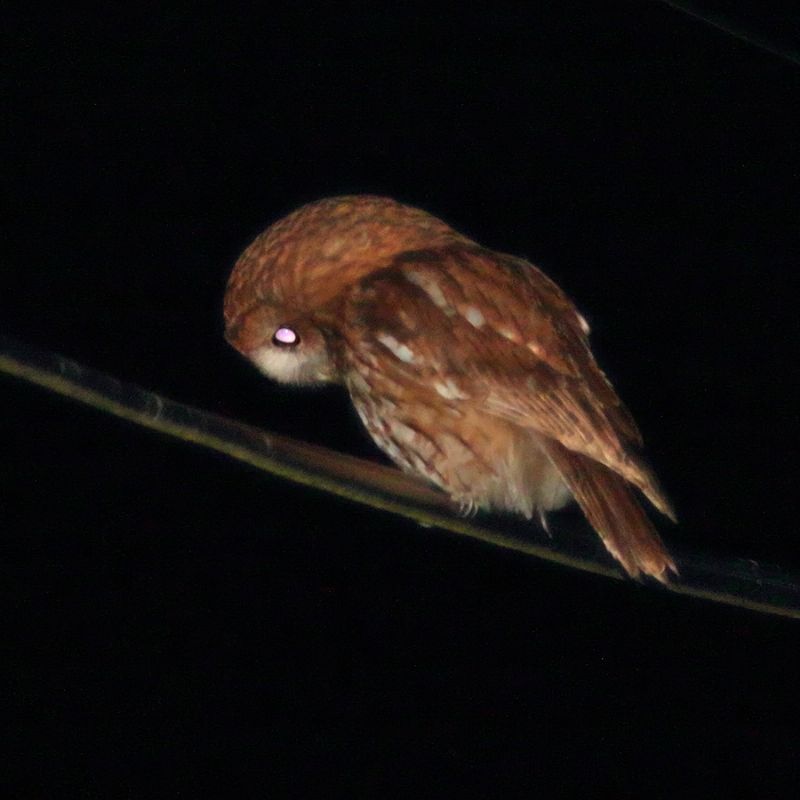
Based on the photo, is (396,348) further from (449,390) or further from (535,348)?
(535,348)

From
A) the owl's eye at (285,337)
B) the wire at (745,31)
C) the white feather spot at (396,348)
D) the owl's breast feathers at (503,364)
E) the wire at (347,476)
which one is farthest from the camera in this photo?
the owl's eye at (285,337)

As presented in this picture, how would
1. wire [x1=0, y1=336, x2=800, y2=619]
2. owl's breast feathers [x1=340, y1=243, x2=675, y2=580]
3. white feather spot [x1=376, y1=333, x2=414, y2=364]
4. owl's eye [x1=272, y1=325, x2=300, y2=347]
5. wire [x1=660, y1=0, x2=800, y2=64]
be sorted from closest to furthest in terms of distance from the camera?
wire [x1=0, y1=336, x2=800, y2=619] < wire [x1=660, y1=0, x2=800, y2=64] < owl's breast feathers [x1=340, y1=243, x2=675, y2=580] < white feather spot [x1=376, y1=333, x2=414, y2=364] < owl's eye [x1=272, y1=325, x2=300, y2=347]

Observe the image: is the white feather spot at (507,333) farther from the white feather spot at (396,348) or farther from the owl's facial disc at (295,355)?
the owl's facial disc at (295,355)

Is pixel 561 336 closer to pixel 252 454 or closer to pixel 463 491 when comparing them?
pixel 463 491

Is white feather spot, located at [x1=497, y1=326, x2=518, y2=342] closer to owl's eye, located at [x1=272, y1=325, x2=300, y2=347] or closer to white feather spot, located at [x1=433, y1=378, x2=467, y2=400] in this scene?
white feather spot, located at [x1=433, y1=378, x2=467, y2=400]

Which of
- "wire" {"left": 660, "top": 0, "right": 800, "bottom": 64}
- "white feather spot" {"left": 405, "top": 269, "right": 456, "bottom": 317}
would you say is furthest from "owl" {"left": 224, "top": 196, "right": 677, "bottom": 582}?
"wire" {"left": 660, "top": 0, "right": 800, "bottom": 64}

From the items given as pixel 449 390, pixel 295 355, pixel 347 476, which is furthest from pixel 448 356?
pixel 347 476

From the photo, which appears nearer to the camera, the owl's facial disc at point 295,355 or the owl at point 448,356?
the owl at point 448,356

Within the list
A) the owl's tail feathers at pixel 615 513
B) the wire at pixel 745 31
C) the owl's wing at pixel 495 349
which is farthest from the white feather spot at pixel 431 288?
the wire at pixel 745 31
